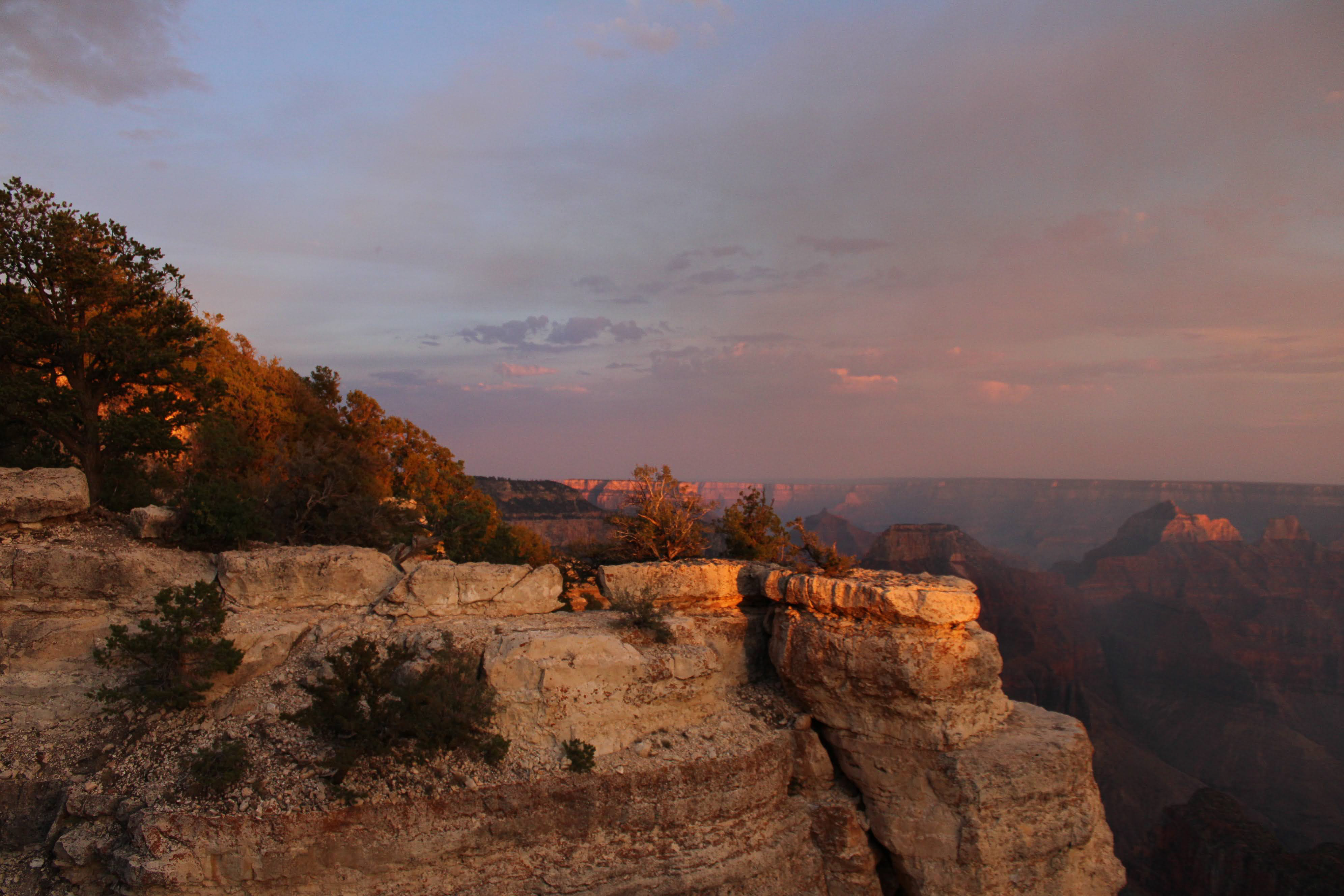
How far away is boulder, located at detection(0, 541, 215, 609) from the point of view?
11805 mm

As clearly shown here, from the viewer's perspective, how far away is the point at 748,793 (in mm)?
12234

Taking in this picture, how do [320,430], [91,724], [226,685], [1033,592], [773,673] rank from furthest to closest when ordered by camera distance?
[1033,592], [320,430], [773,673], [226,685], [91,724]

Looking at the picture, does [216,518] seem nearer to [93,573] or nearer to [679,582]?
[93,573]

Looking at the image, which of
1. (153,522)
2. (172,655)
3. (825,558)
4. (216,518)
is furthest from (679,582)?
(153,522)

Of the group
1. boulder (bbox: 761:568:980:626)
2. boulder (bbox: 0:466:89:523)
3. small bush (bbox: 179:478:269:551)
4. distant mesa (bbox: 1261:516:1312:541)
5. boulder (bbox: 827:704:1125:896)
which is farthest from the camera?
distant mesa (bbox: 1261:516:1312:541)

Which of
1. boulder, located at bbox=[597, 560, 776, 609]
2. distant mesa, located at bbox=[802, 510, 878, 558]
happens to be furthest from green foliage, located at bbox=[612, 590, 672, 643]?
distant mesa, located at bbox=[802, 510, 878, 558]

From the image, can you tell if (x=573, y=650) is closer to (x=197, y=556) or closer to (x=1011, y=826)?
(x=197, y=556)

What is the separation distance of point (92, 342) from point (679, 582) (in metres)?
13.4

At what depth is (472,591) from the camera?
46.1ft

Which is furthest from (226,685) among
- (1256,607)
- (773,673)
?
(1256,607)

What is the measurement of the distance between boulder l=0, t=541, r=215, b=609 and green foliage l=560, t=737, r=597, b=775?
312 inches

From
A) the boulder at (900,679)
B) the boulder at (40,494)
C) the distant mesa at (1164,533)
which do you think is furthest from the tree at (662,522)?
the distant mesa at (1164,533)

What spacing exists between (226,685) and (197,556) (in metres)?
3.27

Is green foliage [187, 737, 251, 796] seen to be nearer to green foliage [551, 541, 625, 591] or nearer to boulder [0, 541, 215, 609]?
boulder [0, 541, 215, 609]
